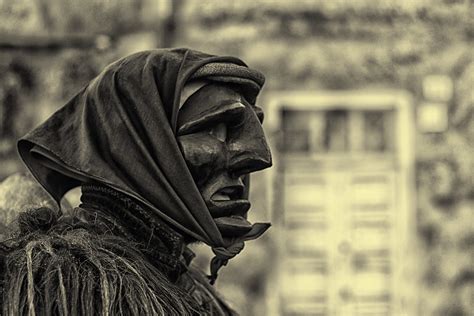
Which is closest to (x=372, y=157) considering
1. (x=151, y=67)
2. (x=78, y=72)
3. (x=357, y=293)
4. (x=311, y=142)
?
(x=311, y=142)

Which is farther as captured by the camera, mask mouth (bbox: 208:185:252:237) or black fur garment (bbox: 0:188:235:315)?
mask mouth (bbox: 208:185:252:237)

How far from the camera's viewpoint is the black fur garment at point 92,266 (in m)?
1.70

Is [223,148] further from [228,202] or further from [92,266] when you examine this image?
[92,266]

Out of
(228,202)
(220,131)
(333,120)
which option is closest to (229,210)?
(228,202)

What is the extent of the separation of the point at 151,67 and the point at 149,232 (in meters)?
0.26

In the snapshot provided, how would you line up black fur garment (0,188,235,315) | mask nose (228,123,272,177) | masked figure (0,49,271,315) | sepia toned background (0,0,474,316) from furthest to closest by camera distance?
sepia toned background (0,0,474,316)
mask nose (228,123,272,177)
masked figure (0,49,271,315)
black fur garment (0,188,235,315)

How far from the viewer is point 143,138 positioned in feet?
6.15

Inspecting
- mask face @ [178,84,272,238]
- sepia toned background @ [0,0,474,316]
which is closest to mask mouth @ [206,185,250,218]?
mask face @ [178,84,272,238]

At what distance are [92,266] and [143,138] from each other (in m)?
0.23

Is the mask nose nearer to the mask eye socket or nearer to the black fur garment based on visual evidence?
the mask eye socket

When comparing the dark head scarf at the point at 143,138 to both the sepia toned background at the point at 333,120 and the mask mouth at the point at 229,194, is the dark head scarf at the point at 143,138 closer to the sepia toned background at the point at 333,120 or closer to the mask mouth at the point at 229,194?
the mask mouth at the point at 229,194

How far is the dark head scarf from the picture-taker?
1.85 metres

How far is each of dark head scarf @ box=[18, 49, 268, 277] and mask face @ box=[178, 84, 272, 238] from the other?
30 mm

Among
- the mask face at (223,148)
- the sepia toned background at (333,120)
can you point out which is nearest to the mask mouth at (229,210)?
the mask face at (223,148)
